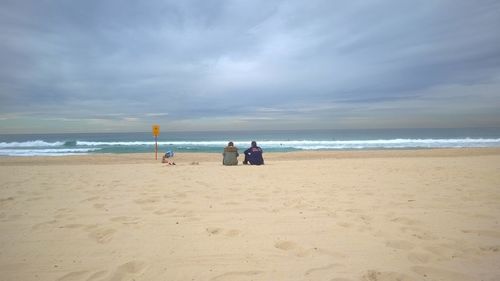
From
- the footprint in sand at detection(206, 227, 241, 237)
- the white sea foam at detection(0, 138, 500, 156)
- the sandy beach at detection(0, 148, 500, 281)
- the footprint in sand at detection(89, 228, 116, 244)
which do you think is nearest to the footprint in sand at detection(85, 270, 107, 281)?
the sandy beach at detection(0, 148, 500, 281)

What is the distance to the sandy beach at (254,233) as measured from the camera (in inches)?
105

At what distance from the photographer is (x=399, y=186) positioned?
6230 mm

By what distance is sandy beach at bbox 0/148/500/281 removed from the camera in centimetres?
266

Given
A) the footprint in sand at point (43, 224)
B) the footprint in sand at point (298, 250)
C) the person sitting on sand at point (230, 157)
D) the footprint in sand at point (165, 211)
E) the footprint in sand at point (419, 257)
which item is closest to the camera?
the footprint in sand at point (419, 257)

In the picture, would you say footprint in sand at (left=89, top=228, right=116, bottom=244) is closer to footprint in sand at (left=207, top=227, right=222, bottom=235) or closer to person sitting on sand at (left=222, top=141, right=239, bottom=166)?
footprint in sand at (left=207, top=227, right=222, bottom=235)

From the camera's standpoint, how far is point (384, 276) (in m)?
2.52

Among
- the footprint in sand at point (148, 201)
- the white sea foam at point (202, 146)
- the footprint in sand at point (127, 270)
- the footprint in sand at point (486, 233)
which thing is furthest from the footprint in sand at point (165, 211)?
the white sea foam at point (202, 146)

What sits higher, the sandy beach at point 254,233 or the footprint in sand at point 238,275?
the sandy beach at point 254,233

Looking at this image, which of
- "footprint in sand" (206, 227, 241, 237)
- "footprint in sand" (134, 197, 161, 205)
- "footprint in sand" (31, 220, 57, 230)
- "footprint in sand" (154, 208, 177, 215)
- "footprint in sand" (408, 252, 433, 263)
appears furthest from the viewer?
"footprint in sand" (134, 197, 161, 205)

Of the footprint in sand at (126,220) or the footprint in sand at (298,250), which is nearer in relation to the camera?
the footprint in sand at (298,250)

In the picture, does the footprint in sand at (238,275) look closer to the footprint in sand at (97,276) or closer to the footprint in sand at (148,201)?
the footprint in sand at (97,276)

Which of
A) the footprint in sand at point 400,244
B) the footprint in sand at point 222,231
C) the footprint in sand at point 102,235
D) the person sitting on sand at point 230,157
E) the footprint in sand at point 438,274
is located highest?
the person sitting on sand at point 230,157

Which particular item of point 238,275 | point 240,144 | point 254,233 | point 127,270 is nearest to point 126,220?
point 127,270

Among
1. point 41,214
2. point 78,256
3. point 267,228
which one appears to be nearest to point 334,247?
point 267,228
